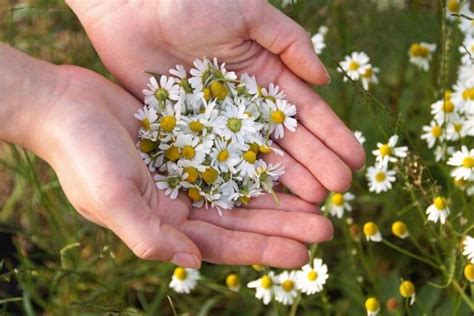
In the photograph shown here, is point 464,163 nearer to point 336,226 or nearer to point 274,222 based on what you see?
point 274,222

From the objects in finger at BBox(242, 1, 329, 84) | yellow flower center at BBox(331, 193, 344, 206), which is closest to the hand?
finger at BBox(242, 1, 329, 84)

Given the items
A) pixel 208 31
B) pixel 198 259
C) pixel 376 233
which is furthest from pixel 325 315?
pixel 208 31

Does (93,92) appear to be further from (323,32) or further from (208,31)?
(323,32)

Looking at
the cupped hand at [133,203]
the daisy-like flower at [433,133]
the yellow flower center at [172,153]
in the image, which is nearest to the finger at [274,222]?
the cupped hand at [133,203]

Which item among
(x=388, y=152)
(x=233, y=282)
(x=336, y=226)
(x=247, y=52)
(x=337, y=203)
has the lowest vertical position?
(x=336, y=226)

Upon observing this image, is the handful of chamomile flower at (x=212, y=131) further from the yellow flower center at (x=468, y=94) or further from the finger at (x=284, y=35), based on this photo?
the yellow flower center at (x=468, y=94)

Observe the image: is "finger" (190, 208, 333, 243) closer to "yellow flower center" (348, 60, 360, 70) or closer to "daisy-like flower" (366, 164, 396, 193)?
"daisy-like flower" (366, 164, 396, 193)

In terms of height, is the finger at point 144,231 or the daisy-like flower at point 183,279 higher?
the finger at point 144,231

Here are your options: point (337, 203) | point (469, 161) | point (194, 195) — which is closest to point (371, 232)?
point (337, 203)
